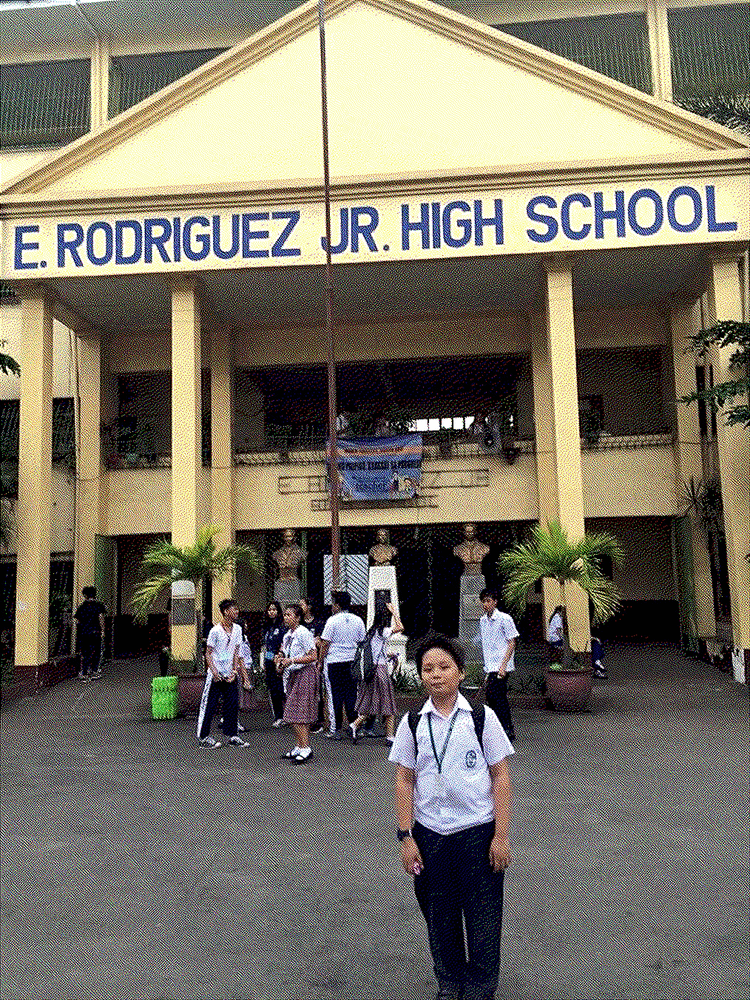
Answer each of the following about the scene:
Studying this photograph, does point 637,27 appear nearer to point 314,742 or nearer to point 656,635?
point 656,635

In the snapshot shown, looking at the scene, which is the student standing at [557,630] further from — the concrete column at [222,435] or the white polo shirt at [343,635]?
the concrete column at [222,435]

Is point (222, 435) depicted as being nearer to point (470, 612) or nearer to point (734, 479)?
point (470, 612)

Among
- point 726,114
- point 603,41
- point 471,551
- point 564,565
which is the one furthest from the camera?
point 603,41

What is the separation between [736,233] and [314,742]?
414 inches

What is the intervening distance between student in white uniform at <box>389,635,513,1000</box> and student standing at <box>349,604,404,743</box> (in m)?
5.75

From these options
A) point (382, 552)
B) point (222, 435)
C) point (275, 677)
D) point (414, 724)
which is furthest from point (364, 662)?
point (222, 435)

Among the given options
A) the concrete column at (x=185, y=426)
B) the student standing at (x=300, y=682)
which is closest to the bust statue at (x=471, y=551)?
the concrete column at (x=185, y=426)

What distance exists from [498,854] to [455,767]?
376mm

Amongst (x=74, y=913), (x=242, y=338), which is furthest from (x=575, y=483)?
(x=74, y=913)

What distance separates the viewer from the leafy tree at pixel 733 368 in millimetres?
12203

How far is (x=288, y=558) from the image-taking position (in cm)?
1733

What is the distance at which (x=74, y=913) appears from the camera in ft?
16.1

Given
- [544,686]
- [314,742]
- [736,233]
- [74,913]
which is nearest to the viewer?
[74,913]

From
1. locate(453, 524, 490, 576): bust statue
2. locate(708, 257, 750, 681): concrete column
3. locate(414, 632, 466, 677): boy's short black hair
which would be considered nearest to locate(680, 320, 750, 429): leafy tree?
locate(708, 257, 750, 681): concrete column
